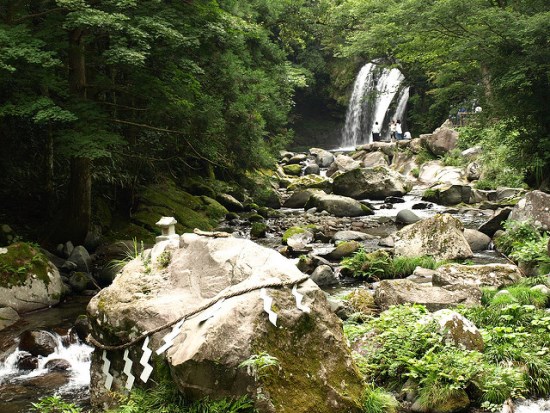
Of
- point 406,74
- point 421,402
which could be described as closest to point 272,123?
point 421,402

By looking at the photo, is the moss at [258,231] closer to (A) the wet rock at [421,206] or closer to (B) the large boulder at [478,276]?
(A) the wet rock at [421,206]

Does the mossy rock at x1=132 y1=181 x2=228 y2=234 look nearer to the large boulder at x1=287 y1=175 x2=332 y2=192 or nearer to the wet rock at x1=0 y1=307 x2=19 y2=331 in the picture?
the wet rock at x1=0 y1=307 x2=19 y2=331

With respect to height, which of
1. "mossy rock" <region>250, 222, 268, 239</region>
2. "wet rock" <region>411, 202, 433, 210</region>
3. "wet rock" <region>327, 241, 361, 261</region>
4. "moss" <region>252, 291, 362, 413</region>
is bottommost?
"mossy rock" <region>250, 222, 268, 239</region>

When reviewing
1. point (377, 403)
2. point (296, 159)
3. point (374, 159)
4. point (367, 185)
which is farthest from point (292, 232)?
point (296, 159)

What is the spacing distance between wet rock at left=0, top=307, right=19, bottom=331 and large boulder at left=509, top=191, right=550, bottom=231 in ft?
30.2

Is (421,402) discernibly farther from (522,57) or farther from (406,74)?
(406,74)

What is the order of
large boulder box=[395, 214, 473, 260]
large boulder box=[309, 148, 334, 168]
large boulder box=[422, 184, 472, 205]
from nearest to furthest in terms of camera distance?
large boulder box=[395, 214, 473, 260] → large boulder box=[422, 184, 472, 205] → large boulder box=[309, 148, 334, 168]

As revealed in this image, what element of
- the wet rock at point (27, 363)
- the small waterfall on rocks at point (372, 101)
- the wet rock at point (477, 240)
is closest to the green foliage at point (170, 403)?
the wet rock at point (27, 363)

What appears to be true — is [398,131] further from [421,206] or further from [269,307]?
[269,307]

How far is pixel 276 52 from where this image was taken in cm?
1802

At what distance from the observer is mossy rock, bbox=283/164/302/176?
26.9m

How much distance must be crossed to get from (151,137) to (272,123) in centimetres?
379

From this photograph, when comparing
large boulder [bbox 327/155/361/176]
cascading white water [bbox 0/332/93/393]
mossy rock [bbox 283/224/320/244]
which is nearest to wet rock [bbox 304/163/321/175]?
large boulder [bbox 327/155/361/176]

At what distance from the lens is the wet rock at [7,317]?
7.77 m
